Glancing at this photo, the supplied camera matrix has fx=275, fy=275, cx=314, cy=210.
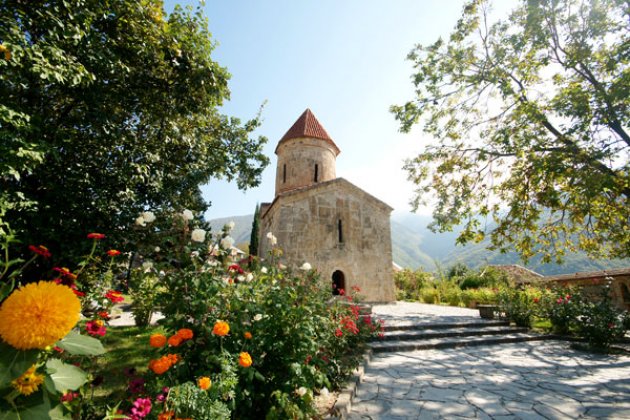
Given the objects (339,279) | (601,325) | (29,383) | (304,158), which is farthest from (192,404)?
(304,158)

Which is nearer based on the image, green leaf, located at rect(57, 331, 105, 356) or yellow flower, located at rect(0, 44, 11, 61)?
green leaf, located at rect(57, 331, 105, 356)

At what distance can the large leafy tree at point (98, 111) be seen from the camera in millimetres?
4230

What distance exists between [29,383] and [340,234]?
1266cm

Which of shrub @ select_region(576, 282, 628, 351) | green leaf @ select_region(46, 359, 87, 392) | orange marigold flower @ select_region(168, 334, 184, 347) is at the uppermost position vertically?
green leaf @ select_region(46, 359, 87, 392)

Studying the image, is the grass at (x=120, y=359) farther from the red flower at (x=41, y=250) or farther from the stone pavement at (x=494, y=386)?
the stone pavement at (x=494, y=386)

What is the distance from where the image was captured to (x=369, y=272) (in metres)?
13.4

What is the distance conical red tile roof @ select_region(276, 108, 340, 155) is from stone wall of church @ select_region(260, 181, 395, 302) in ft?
14.6

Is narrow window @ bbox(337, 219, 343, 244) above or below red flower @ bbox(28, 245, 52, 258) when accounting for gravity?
above

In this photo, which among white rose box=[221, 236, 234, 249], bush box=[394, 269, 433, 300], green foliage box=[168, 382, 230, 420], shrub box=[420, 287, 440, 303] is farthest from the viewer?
bush box=[394, 269, 433, 300]

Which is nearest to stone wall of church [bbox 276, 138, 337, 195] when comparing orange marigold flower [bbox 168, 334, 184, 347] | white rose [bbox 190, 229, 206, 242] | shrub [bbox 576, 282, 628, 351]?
shrub [bbox 576, 282, 628, 351]

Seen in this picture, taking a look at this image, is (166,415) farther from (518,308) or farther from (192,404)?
(518,308)

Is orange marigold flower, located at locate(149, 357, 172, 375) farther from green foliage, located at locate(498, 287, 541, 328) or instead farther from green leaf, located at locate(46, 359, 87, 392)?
green foliage, located at locate(498, 287, 541, 328)

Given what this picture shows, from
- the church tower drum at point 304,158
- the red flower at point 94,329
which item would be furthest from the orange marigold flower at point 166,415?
the church tower drum at point 304,158

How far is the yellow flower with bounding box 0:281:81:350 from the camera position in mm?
918
